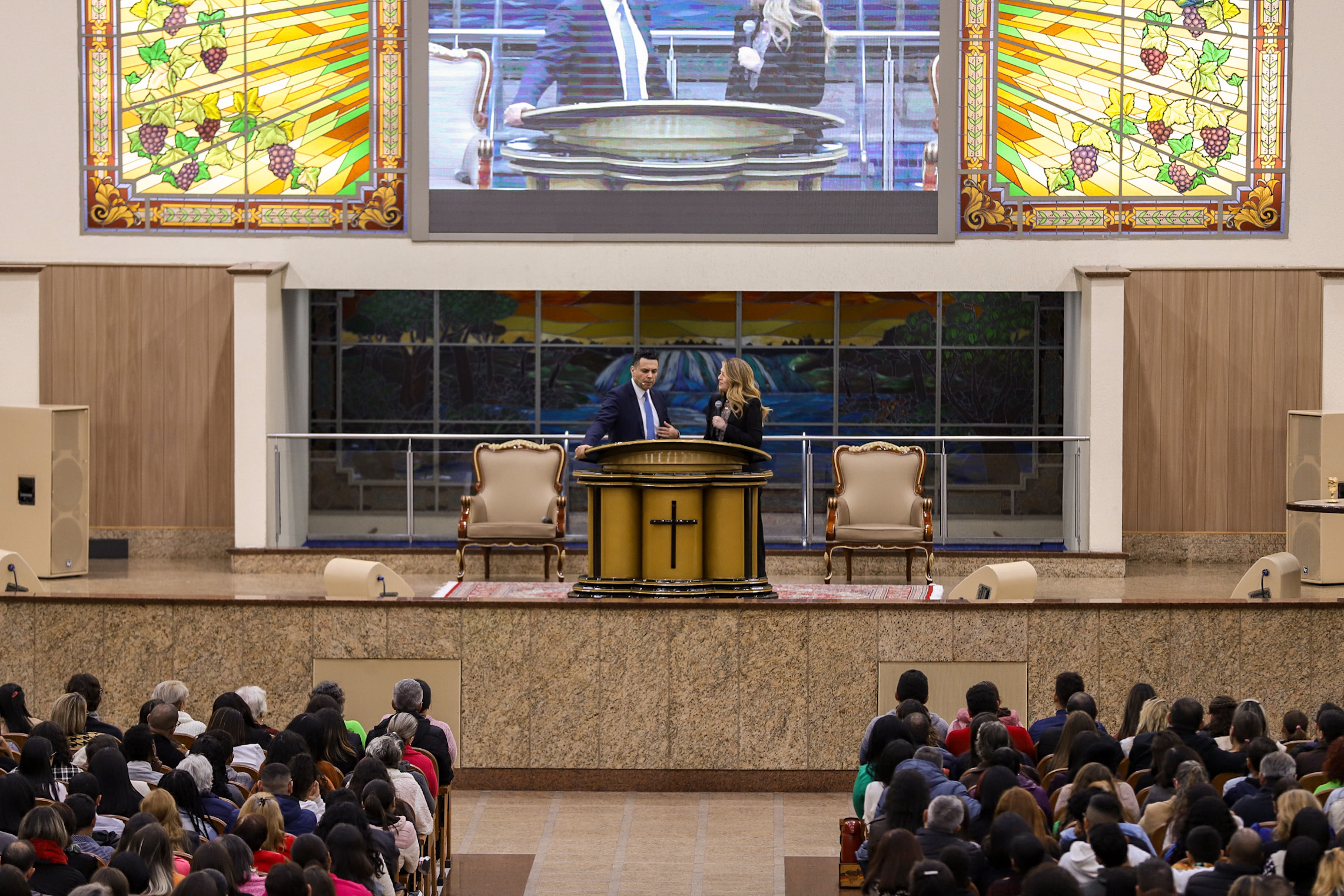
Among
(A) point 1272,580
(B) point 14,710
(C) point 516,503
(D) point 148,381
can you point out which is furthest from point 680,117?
(B) point 14,710

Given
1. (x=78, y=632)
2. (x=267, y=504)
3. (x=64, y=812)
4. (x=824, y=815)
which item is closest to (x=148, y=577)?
(x=267, y=504)

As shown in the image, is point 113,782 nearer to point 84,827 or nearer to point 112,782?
point 112,782

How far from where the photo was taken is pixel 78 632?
29.9 ft

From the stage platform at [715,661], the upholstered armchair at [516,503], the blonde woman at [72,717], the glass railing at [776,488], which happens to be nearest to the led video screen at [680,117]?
the glass railing at [776,488]

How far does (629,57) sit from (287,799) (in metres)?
8.55

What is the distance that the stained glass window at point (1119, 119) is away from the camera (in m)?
12.9

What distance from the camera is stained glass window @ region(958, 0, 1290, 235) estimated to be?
12.9 metres

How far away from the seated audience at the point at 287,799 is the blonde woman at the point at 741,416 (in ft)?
13.9

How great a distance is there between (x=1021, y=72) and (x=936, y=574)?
4047mm

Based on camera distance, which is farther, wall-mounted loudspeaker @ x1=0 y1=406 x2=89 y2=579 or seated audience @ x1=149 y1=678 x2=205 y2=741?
wall-mounted loudspeaker @ x1=0 y1=406 x2=89 y2=579

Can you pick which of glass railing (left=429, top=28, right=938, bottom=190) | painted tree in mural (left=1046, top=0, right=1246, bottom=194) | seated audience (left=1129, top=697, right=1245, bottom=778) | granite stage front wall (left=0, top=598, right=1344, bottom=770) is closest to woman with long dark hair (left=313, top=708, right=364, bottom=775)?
granite stage front wall (left=0, top=598, right=1344, bottom=770)

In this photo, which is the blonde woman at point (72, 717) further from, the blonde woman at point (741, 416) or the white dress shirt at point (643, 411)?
the white dress shirt at point (643, 411)

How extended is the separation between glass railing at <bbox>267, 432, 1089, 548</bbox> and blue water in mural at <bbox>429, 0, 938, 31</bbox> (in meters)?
3.21

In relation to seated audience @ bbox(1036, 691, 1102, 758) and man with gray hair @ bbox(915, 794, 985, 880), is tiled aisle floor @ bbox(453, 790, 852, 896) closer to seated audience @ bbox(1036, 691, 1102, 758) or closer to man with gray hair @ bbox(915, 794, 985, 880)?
seated audience @ bbox(1036, 691, 1102, 758)
